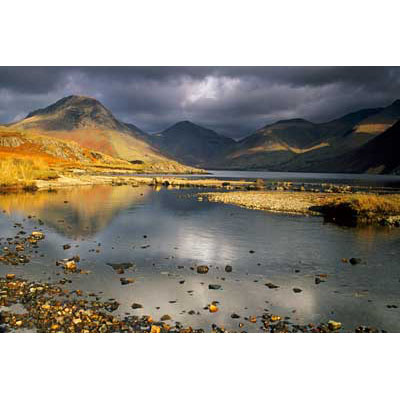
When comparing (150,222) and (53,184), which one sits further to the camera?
(53,184)

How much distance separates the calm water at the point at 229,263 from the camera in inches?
488

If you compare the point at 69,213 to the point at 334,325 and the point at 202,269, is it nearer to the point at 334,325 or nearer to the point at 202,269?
the point at 202,269

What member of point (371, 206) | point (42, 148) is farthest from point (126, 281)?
point (42, 148)

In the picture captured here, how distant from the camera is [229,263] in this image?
18062mm

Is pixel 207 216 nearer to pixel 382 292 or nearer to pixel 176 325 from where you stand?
pixel 382 292

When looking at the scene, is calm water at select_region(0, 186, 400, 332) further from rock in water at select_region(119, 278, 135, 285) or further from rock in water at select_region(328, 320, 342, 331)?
rock in water at select_region(328, 320, 342, 331)

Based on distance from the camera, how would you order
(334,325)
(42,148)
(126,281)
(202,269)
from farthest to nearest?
(42,148) < (202,269) < (126,281) < (334,325)

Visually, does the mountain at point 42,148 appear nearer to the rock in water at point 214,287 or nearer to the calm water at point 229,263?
the calm water at point 229,263

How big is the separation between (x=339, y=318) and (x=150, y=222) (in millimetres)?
21124

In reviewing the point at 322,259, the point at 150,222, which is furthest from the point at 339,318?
the point at 150,222

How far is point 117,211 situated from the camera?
3678 centimetres

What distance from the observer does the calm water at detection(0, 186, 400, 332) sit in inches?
488

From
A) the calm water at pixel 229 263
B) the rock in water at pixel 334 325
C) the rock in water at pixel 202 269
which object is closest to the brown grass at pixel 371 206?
the calm water at pixel 229 263

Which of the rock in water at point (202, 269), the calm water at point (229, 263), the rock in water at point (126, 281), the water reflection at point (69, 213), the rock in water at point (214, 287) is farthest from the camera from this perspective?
the water reflection at point (69, 213)
